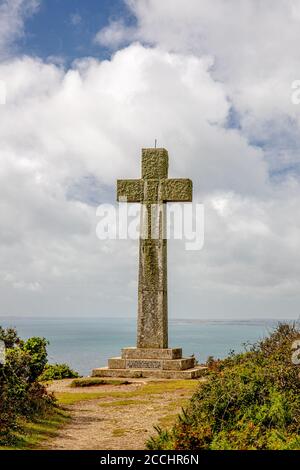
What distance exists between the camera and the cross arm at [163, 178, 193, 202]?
20.6 meters

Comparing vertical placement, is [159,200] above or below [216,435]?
above

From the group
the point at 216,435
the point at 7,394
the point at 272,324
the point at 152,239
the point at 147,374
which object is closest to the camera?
the point at 216,435

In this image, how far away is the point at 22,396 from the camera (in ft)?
40.6

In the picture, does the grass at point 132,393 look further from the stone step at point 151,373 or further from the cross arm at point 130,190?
the cross arm at point 130,190

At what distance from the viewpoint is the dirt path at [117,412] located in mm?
10367

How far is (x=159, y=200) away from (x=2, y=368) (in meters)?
9.75

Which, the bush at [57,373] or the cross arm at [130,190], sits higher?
the cross arm at [130,190]

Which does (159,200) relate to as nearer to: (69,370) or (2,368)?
(69,370)

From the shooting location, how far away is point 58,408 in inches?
548

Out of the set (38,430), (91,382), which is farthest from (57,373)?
(38,430)

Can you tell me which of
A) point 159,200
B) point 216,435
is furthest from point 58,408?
point 159,200

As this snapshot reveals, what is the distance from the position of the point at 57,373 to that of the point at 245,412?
12152 mm

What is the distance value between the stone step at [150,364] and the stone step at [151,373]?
7.7 inches

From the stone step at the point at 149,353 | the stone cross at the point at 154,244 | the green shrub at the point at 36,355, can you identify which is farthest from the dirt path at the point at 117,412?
the stone cross at the point at 154,244
